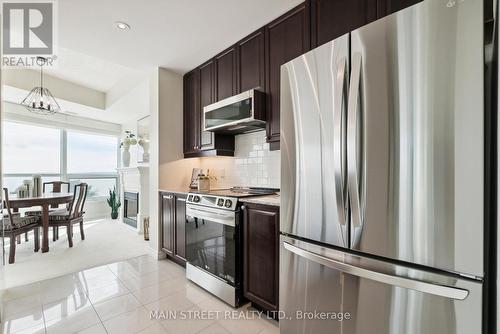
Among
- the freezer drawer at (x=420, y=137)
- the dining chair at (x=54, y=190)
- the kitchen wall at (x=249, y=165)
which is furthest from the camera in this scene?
the dining chair at (x=54, y=190)

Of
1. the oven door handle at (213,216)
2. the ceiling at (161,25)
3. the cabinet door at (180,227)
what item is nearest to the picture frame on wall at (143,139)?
the ceiling at (161,25)

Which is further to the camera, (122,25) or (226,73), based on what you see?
(226,73)

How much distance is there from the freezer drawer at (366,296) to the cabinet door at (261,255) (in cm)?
28

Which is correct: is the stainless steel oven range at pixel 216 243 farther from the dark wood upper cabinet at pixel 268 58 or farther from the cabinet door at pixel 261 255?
the dark wood upper cabinet at pixel 268 58

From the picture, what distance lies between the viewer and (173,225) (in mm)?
2906

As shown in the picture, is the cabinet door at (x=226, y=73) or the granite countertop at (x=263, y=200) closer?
the granite countertop at (x=263, y=200)

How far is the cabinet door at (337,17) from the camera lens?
1.57 metres

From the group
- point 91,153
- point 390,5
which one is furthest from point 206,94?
point 91,153

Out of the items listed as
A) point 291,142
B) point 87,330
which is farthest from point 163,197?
point 291,142

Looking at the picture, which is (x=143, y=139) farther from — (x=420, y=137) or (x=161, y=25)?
(x=420, y=137)

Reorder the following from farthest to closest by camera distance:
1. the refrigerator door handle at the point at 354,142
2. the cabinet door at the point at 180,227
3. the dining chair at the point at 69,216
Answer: the dining chair at the point at 69,216 → the cabinet door at the point at 180,227 → the refrigerator door handle at the point at 354,142

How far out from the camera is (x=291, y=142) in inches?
55.2

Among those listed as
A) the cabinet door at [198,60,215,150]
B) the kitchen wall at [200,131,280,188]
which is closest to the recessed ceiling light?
the cabinet door at [198,60,215,150]

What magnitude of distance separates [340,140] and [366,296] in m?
0.74
